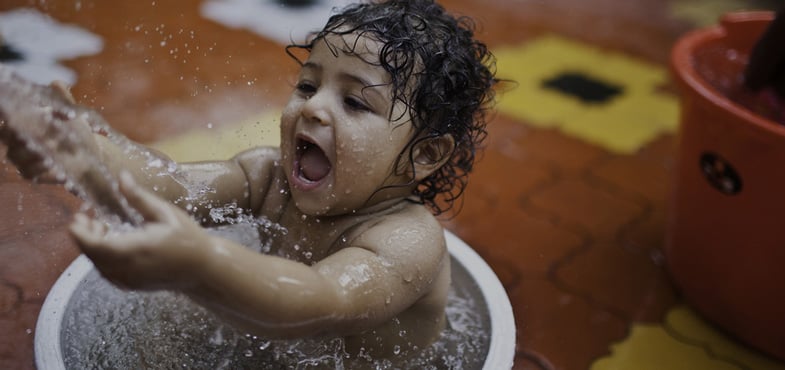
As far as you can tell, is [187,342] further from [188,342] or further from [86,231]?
[86,231]

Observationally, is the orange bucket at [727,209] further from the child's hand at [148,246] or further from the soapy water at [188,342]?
the child's hand at [148,246]

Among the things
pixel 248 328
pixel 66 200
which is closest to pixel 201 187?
pixel 66 200

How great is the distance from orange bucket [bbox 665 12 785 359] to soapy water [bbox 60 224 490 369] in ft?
1.64

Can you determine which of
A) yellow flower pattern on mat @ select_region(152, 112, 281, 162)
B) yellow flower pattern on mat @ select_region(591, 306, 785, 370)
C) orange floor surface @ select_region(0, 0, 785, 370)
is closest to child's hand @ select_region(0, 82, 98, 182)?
orange floor surface @ select_region(0, 0, 785, 370)

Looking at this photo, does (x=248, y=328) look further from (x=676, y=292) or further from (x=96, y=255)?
(x=676, y=292)

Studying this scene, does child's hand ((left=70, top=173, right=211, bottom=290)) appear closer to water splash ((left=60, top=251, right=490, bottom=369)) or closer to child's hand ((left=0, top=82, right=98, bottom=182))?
child's hand ((left=0, top=82, right=98, bottom=182))

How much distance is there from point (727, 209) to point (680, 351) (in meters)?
0.28

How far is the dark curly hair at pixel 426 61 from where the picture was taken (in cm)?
101

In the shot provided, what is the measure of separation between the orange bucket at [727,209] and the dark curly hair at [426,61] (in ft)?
1.55

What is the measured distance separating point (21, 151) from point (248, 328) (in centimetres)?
35

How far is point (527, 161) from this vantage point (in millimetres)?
2014

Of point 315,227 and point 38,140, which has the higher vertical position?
point 38,140

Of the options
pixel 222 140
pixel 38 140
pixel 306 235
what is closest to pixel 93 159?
pixel 38 140

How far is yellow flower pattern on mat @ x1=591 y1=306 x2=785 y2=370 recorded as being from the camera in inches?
53.1
